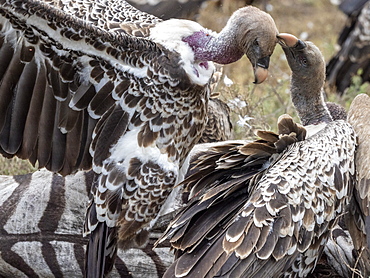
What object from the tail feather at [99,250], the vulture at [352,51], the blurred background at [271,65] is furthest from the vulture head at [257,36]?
the vulture at [352,51]

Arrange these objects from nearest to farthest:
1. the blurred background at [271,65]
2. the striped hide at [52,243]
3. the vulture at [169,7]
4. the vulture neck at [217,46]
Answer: the vulture neck at [217,46], the striped hide at [52,243], the blurred background at [271,65], the vulture at [169,7]

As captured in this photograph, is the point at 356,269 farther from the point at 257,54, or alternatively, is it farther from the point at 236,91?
the point at 236,91

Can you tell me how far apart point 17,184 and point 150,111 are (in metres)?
1.00

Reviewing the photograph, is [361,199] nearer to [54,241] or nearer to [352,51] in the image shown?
[54,241]

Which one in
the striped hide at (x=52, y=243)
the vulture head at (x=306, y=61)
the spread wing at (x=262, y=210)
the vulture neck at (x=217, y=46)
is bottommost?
the striped hide at (x=52, y=243)

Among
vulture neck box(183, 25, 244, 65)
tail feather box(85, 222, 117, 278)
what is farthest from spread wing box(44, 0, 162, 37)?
tail feather box(85, 222, 117, 278)

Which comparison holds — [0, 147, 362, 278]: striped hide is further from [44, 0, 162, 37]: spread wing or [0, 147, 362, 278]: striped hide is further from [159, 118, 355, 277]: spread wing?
[44, 0, 162, 37]: spread wing

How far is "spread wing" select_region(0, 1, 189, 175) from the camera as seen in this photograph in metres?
4.11

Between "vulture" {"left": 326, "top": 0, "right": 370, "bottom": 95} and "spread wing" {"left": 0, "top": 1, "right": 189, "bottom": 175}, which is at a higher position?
"vulture" {"left": 326, "top": 0, "right": 370, "bottom": 95}

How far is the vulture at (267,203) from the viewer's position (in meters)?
3.68

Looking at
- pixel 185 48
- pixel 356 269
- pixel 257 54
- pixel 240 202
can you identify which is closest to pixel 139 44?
pixel 185 48

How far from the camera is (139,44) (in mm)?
4203

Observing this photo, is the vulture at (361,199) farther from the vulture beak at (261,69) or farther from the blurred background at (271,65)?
the blurred background at (271,65)

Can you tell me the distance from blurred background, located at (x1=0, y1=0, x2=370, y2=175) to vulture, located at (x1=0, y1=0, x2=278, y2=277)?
30.5 inches
